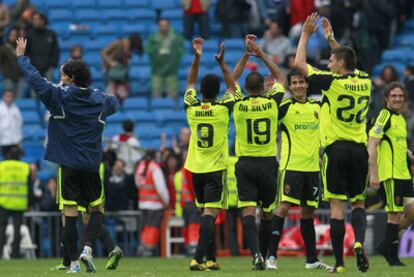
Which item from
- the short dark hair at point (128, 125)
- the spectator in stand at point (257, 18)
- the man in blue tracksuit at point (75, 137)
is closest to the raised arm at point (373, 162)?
the man in blue tracksuit at point (75, 137)

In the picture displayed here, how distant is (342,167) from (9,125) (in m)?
12.5

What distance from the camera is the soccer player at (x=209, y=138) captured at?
17.4m

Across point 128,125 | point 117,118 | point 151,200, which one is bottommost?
point 151,200

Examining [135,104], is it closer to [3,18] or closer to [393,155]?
[3,18]

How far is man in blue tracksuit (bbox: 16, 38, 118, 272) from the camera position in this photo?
1638 centimetres

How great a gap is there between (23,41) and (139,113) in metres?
13.7

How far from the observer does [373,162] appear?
17359 mm

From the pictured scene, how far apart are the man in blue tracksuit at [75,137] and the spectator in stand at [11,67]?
12.8 m

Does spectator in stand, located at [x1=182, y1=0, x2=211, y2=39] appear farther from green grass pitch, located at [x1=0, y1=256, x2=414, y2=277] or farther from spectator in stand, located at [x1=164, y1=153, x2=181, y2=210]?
green grass pitch, located at [x1=0, y1=256, x2=414, y2=277]

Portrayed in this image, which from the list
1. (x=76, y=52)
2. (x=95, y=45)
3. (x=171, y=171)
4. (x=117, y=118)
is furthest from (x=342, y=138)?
(x=95, y=45)

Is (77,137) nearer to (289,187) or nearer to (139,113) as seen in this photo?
(289,187)

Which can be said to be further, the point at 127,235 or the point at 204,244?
the point at 127,235

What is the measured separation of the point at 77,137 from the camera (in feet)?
54.1

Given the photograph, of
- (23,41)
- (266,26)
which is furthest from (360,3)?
(23,41)
